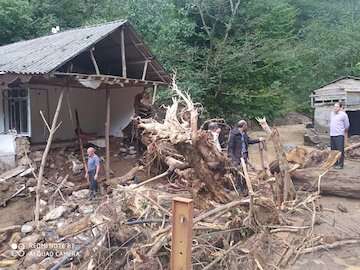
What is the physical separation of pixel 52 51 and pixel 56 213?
4.44 metres

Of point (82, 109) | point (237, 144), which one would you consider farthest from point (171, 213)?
point (82, 109)

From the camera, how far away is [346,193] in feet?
28.0

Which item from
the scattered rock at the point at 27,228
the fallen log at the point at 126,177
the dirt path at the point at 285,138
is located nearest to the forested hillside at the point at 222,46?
the dirt path at the point at 285,138

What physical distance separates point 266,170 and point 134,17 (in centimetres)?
1218

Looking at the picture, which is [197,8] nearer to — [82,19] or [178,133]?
[82,19]

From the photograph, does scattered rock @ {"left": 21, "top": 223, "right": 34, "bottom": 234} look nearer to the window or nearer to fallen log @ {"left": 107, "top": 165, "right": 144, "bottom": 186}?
fallen log @ {"left": 107, "top": 165, "right": 144, "bottom": 186}

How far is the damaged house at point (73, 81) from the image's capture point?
33.3ft

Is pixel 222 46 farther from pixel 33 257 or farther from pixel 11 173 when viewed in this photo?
pixel 33 257

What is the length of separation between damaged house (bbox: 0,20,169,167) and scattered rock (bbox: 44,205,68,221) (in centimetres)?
270

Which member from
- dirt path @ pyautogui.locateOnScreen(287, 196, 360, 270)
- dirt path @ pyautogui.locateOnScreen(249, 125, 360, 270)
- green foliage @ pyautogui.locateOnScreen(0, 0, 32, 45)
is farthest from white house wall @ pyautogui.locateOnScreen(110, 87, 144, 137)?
green foliage @ pyautogui.locateOnScreen(0, 0, 32, 45)

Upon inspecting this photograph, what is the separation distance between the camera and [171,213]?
16.5 ft

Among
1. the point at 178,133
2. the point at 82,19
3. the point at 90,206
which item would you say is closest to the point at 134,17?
A: the point at 82,19

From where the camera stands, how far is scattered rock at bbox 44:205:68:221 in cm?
906

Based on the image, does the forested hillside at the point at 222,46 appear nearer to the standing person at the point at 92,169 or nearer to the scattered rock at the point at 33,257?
the standing person at the point at 92,169
